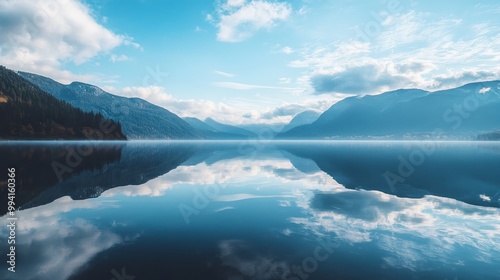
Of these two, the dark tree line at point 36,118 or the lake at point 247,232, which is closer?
the lake at point 247,232

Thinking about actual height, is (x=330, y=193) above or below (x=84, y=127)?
below

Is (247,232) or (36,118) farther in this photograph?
(36,118)

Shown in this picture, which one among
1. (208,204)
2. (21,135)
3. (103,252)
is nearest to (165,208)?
(208,204)

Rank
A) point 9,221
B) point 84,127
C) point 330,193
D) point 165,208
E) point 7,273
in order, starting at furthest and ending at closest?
point 84,127
point 330,193
point 165,208
point 9,221
point 7,273

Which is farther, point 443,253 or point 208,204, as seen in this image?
point 208,204

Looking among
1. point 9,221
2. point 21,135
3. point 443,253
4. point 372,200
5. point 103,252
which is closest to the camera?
point 103,252

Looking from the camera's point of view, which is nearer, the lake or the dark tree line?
the lake

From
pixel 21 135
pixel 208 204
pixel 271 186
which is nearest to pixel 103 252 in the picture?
pixel 208 204

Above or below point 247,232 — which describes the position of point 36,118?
above

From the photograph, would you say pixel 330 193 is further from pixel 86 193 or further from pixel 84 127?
pixel 84 127

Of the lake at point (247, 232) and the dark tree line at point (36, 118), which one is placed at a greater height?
the dark tree line at point (36, 118)

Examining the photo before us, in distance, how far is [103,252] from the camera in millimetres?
13414

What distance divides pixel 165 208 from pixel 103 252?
9.94 m

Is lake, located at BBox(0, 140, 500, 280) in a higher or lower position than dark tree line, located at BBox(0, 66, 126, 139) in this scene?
lower
